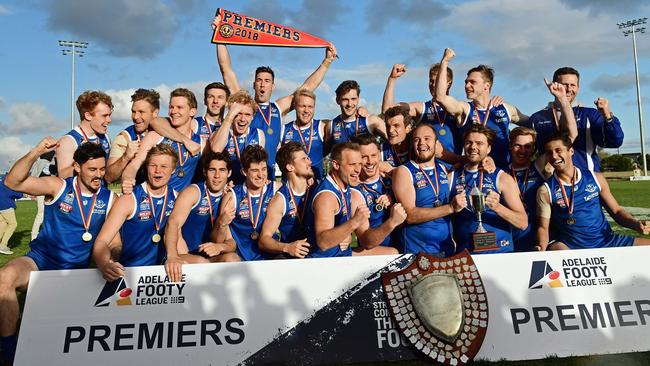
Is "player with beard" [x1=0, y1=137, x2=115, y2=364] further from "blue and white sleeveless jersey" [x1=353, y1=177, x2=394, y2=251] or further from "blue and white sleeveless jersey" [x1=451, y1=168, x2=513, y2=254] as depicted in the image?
"blue and white sleeveless jersey" [x1=451, y1=168, x2=513, y2=254]

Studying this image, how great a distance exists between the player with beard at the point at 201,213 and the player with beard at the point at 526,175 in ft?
10.6

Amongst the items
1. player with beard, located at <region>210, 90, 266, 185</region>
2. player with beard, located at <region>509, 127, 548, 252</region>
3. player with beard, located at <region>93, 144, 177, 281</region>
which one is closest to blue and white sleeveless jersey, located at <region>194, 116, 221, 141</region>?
player with beard, located at <region>210, 90, 266, 185</region>

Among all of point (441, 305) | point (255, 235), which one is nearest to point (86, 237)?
point (255, 235)

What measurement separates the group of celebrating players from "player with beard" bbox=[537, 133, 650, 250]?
0.04 ft

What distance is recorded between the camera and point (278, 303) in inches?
146

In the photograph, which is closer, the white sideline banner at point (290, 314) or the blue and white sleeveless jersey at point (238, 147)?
the white sideline banner at point (290, 314)

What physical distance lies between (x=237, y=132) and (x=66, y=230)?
7.68ft

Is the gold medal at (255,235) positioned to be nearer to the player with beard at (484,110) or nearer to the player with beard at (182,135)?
the player with beard at (182,135)

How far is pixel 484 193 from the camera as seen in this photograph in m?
4.79

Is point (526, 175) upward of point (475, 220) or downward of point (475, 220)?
upward

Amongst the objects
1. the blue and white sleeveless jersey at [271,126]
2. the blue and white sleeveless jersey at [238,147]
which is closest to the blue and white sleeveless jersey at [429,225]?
the blue and white sleeveless jersey at [238,147]

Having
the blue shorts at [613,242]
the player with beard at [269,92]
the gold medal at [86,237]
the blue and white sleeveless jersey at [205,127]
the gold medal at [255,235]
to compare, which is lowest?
the blue shorts at [613,242]

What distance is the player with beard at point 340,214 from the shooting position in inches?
167

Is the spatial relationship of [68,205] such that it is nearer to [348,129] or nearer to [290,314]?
[290,314]
